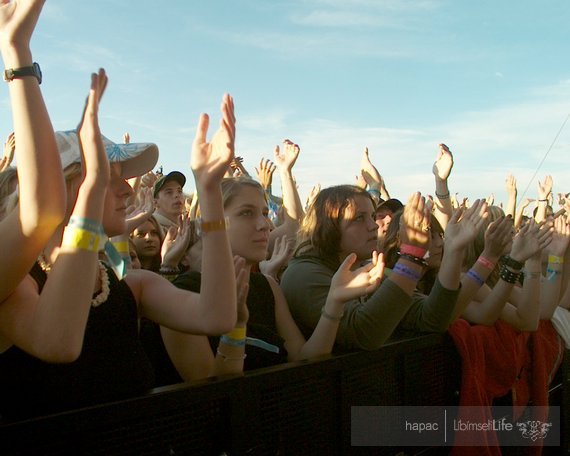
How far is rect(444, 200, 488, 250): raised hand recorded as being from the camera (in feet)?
9.91

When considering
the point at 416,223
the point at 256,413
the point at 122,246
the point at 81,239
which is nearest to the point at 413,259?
the point at 416,223

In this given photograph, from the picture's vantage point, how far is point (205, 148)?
6.03 feet

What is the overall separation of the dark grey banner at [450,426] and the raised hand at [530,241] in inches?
35.7

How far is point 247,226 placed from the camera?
106 inches

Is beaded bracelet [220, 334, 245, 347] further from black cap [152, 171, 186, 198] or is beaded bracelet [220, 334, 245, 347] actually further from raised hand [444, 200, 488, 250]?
black cap [152, 171, 186, 198]

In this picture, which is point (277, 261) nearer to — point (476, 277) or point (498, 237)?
point (476, 277)

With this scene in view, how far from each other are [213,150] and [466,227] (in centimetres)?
169

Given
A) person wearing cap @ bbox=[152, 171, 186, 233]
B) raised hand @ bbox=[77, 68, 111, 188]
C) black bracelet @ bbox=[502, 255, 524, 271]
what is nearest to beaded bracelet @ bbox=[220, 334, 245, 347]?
raised hand @ bbox=[77, 68, 111, 188]

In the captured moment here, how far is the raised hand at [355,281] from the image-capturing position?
97.0 inches

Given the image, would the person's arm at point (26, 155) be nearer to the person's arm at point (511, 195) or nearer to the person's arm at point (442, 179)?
the person's arm at point (442, 179)

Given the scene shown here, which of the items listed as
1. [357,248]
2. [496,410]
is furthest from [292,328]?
[496,410]

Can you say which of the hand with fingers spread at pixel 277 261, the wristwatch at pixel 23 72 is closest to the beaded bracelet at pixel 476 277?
the hand with fingers spread at pixel 277 261

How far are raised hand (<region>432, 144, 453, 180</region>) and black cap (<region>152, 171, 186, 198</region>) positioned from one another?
2550mm

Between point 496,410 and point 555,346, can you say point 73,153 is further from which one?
point 555,346
